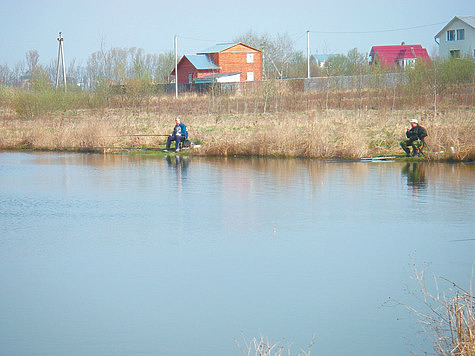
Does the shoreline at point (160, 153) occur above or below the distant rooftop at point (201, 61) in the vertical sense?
below

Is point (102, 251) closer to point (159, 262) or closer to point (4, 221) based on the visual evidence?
point (159, 262)

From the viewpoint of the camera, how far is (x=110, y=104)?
42.8 metres

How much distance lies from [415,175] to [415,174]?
0.25 metres

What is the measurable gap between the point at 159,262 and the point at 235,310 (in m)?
2.59

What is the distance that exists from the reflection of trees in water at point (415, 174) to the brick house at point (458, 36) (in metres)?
53.2

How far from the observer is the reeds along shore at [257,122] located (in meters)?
25.4

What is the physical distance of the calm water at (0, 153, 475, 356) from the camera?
7.98 meters

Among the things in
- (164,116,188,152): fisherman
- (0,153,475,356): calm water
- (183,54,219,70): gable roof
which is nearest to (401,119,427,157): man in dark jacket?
(0,153,475,356): calm water

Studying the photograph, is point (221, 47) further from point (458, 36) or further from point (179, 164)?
point (179, 164)

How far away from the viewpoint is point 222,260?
11.0 metres

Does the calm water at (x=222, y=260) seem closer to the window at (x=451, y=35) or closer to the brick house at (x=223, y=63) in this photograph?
the brick house at (x=223, y=63)

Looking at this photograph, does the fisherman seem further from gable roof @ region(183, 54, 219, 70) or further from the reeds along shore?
gable roof @ region(183, 54, 219, 70)

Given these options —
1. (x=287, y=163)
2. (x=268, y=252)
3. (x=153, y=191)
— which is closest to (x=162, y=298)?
(x=268, y=252)

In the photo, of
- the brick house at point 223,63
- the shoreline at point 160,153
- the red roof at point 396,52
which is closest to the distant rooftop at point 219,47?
the brick house at point 223,63
